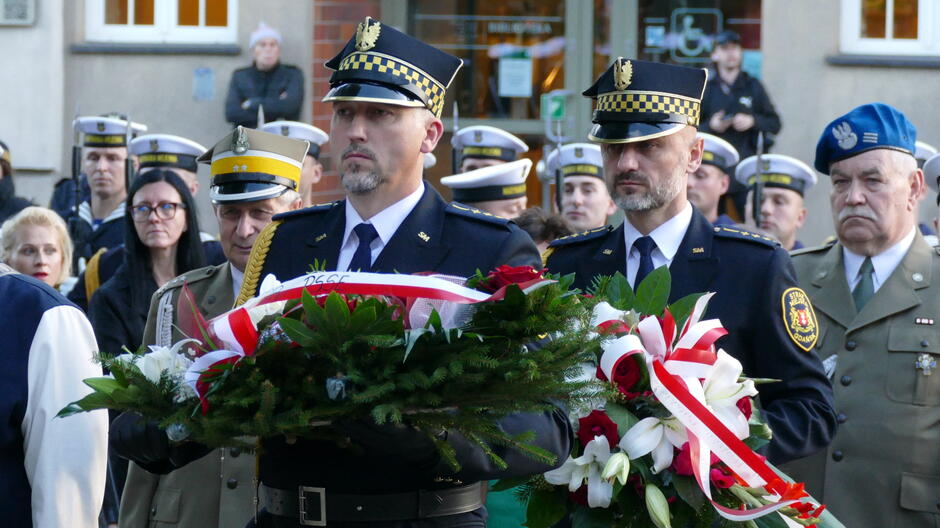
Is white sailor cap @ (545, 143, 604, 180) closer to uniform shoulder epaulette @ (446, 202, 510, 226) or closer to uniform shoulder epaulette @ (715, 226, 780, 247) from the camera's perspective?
uniform shoulder epaulette @ (715, 226, 780, 247)

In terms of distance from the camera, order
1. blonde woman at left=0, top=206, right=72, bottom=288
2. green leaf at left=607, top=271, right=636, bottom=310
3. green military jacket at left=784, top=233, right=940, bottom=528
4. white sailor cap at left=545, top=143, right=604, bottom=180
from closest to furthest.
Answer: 1. green leaf at left=607, top=271, right=636, bottom=310
2. green military jacket at left=784, top=233, right=940, bottom=528
3. blonde woman at left=0, top=206, right=72, bottom=288
4. white sailor cap at left=545, top=143, right=604, bottom=180

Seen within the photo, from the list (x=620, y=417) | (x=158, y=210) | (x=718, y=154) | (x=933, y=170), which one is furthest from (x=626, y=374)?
(x=718, y=154)

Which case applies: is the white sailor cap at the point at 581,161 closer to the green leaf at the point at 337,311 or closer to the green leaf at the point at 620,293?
the green leaf at the point at 620,293

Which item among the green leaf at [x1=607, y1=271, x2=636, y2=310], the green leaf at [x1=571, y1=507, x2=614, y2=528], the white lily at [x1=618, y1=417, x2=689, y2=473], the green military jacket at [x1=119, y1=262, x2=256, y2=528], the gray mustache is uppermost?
the gray mustache

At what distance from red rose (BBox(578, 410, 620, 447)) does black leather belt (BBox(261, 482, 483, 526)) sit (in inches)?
15.0

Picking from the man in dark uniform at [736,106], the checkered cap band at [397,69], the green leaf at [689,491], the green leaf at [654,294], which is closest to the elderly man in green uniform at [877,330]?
the green leaf at [654,294]

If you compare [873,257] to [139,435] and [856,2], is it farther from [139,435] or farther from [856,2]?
[856,2]

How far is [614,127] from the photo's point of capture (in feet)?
15.2

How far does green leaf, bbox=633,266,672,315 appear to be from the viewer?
3822mm

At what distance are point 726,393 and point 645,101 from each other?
1.23 meters

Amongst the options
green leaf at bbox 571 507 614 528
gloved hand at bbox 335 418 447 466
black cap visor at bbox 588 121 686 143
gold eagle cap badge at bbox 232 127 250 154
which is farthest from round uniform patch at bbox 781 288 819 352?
gold eagle cap badge at bbox 232 127 250 154

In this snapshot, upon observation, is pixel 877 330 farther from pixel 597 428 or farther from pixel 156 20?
pixel 156 20

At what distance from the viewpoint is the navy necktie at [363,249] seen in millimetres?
3834

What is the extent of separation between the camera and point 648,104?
463 cm
